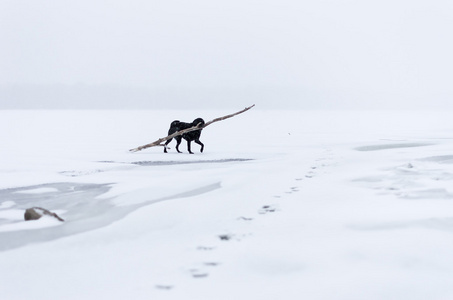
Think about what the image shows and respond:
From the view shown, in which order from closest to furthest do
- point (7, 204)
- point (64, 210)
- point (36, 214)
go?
point (36, 214)
point (64, 210)
point (7, 204)

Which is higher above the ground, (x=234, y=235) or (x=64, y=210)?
(x=64, y=210)

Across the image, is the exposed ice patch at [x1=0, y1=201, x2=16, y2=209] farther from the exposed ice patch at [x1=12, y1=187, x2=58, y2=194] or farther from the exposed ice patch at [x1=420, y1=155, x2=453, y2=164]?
the exposed ice patch at [x1=420, y1=155, x2=453, y2=164]

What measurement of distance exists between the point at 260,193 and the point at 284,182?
1.00m

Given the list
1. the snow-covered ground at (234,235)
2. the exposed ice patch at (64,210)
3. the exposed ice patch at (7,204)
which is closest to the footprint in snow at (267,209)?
the snow-covered ground at (234,235)

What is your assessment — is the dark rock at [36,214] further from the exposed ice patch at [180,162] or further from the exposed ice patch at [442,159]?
the exposed ice patch at [442,159]

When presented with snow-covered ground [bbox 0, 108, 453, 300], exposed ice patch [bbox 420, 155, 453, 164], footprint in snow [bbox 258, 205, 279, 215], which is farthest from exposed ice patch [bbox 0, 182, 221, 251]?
exposed ice patch [bbox 420, 155, 453, 164]

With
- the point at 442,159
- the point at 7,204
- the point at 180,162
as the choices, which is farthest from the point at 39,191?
the point at 442,159

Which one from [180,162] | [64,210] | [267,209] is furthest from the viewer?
[180,162]

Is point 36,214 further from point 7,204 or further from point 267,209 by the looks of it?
point 267,209

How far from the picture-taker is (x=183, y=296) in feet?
9.58

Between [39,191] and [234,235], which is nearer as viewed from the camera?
[234,235]

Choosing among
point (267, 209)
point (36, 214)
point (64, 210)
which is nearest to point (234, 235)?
point (267, 209)

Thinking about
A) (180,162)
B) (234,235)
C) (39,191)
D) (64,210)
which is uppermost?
(180,162)

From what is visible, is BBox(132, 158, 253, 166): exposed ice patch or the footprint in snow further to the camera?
BBox(132, 158, 253, 166): exposed ice patch
